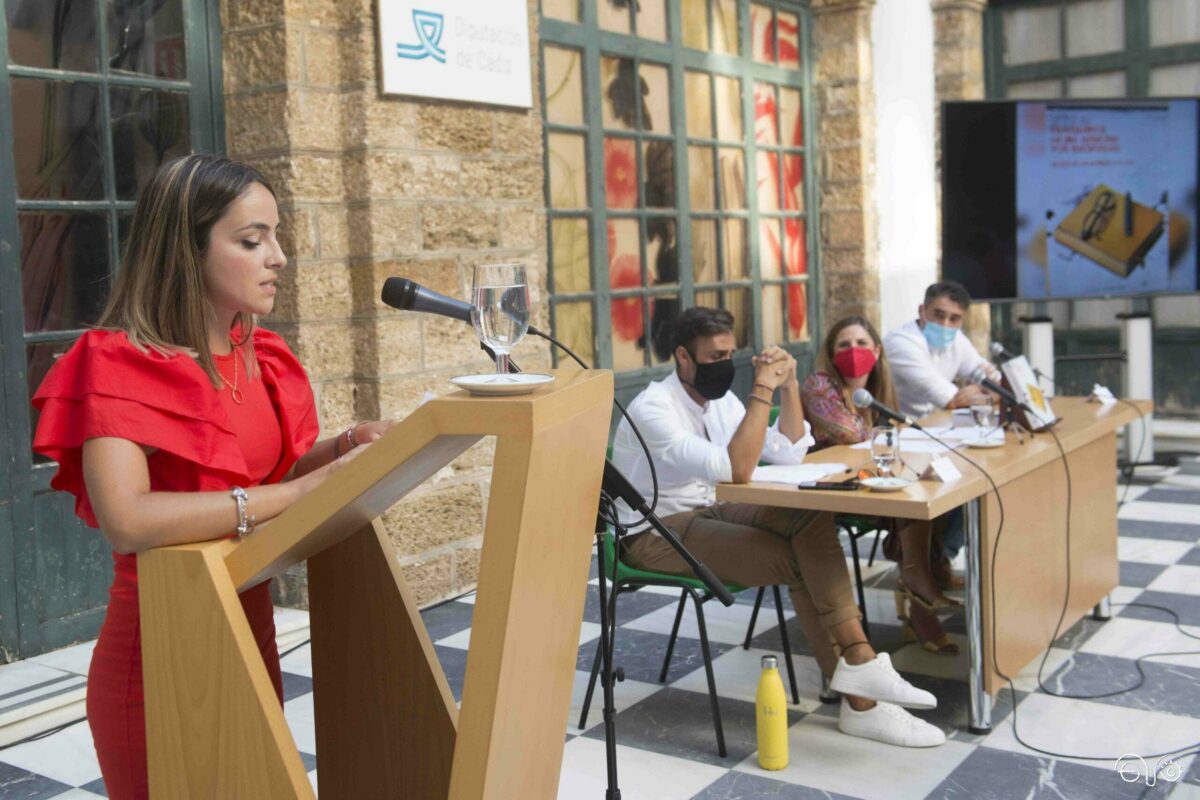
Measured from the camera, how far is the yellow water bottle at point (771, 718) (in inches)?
119

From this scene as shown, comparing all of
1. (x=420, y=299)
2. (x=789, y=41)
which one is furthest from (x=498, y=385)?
(x=789, y=41)

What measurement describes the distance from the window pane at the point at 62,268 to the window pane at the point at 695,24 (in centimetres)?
337

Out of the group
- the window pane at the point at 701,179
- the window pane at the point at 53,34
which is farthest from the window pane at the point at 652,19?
the window pane at the point at 53,34

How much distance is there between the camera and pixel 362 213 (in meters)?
4.32

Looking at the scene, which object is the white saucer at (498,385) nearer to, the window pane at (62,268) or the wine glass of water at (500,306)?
the wine glass of water at (500,306)

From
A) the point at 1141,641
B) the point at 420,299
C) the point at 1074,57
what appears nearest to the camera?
the point at 420,299

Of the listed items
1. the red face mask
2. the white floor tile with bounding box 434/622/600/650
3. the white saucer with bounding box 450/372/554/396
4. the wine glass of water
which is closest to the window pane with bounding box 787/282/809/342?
the red face mask

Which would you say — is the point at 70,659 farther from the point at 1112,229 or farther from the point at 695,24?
the point at 1112,229

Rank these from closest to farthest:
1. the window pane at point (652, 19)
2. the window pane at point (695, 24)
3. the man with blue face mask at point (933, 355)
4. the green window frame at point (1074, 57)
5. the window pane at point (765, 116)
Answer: the man with blue face mask at point (933, 355) < the window pane at point (652, 19) < the window pane at point (695, 24) < the window pane at point (765, 116) < the green window frame at point (1074, 57)

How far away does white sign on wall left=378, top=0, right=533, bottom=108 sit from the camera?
435 centimetres

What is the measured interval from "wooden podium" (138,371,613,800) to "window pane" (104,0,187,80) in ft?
9.67

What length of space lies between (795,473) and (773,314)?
12.9ft

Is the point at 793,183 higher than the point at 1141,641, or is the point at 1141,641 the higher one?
the point at 793,183

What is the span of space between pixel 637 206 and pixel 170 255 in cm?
463
